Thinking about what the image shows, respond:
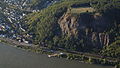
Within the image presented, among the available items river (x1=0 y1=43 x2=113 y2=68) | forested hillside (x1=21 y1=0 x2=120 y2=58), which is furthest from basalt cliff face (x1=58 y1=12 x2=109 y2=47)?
river (x1=0 y1=43 x2=113 y2=68)

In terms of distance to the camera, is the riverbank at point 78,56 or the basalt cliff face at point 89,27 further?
the basalt cliff face at point 89,27

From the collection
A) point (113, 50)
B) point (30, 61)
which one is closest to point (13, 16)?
point (30, 61)

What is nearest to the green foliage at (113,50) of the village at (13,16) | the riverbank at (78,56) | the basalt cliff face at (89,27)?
the riverbank at (78,56)

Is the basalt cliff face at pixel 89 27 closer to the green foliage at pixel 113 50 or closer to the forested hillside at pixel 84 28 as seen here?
the forested hillside at pixel 84 28

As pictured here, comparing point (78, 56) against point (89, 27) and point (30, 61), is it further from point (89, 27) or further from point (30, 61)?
point (30, 61)

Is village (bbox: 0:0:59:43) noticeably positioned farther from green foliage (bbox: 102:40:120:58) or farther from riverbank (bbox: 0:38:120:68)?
green foliage (bbox: 102:40:120:58)

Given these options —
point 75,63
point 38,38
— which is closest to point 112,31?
point 75,63

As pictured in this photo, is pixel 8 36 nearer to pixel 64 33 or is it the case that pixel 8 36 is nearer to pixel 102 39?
pixel 64 33
